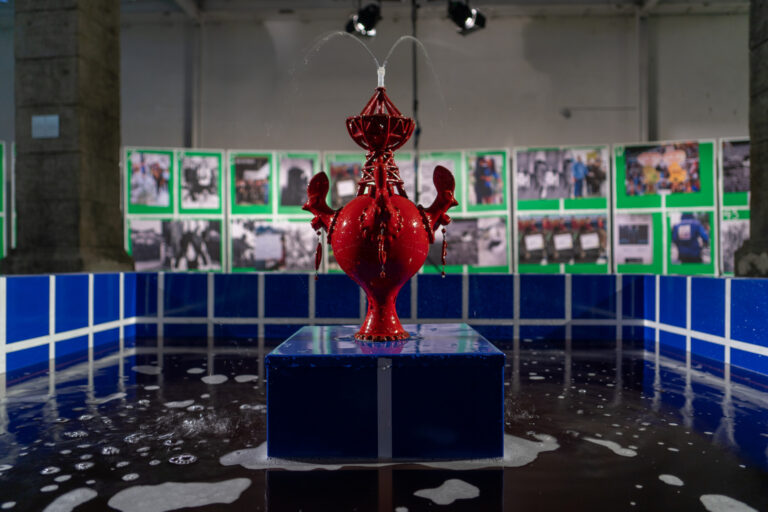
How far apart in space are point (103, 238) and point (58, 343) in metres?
1.44

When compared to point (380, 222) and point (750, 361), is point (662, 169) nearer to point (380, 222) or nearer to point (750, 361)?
point (750, 361)

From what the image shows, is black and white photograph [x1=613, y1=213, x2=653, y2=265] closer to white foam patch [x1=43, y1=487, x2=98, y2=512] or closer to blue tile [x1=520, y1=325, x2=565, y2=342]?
blue tile [x1=520, y1=325, x2=565, y2=342]

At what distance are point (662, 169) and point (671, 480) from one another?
5.41 metres

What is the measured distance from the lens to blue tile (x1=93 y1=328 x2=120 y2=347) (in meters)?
3.44

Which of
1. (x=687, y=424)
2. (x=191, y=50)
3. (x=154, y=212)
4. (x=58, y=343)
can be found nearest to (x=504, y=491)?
(x=687, y=424)

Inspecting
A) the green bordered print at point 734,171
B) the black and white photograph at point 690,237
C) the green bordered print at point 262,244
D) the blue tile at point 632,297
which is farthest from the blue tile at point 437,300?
the green bordered print at point 734,171

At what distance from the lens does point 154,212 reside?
6.13m

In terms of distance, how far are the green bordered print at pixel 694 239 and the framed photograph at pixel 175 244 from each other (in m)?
5.18

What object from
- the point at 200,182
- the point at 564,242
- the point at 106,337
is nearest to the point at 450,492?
the point at 106,337

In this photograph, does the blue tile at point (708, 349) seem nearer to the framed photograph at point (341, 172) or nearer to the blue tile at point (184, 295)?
the blue tile at point (184, 295)

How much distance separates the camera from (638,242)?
6.01 m

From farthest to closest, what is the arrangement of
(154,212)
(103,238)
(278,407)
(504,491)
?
(154,212), (103,238), (278,407), (504,491)

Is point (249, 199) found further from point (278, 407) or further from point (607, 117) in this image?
point (278, 407)

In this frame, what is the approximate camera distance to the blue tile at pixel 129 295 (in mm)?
3842
